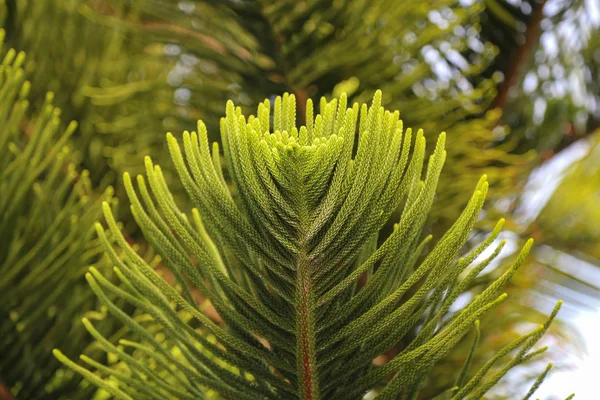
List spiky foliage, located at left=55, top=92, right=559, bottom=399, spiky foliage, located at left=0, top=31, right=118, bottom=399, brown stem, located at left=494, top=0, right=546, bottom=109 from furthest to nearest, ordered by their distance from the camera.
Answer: brown stem, located at left=494, top=0, right=546, bottom=109 → spiky foliage, located at left=0, top=31, right=118, bottom=399 → spiky foliage, located at left=55, top=92, right=559, bottom=399

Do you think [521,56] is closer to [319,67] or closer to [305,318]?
[319,67]

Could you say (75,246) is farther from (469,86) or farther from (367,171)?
(469,86)

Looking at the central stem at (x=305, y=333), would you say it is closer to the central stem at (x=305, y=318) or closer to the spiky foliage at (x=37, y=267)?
the central stem at (x=305, y=318)

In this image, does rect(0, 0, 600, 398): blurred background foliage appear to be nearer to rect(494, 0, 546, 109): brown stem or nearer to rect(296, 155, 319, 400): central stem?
rect(494, 0, 546, 109): brown stem

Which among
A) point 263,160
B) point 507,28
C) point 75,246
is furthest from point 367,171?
point 507,28

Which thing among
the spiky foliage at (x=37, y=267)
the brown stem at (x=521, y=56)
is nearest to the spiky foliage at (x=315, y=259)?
the spiky foliage at (x=37, y=267)

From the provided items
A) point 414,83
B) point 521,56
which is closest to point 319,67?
point 414,83

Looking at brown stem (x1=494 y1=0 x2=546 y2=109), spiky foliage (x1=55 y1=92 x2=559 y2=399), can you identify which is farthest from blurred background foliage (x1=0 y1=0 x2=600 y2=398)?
spiky foliage (x1=55 y1=92 x2=559 y2=399)
